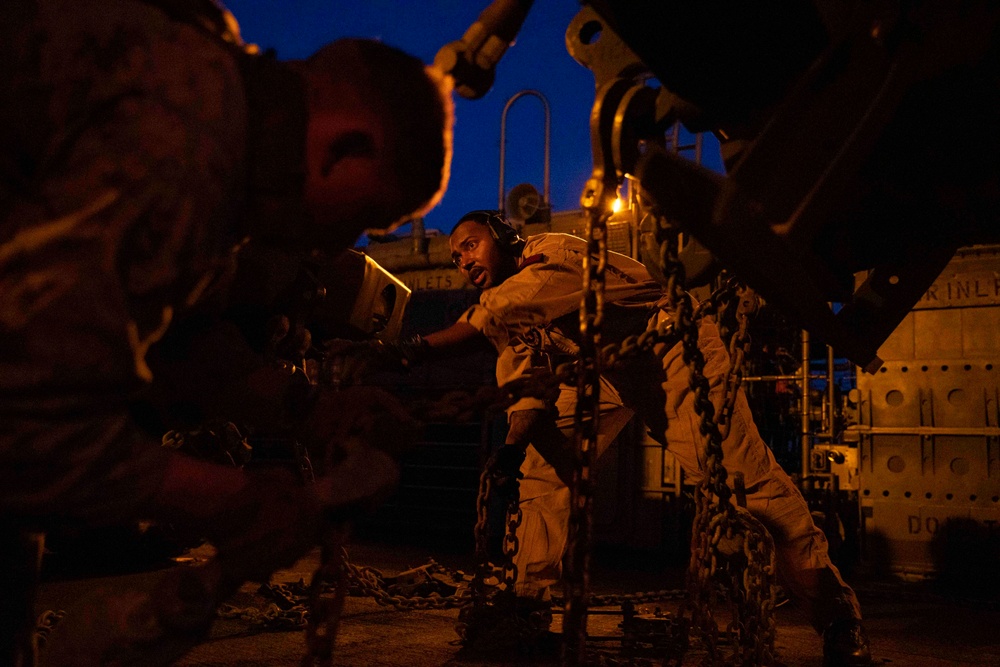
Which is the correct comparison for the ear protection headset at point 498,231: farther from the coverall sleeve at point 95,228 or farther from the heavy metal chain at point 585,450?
the coverall sleeve at point 95,228

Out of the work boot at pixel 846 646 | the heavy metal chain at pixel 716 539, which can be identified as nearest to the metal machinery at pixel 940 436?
the work boot at pixel 846 646

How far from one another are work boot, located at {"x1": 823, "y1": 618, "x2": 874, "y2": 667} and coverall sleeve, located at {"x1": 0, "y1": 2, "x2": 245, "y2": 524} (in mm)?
2789

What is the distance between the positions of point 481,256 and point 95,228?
9.78ft

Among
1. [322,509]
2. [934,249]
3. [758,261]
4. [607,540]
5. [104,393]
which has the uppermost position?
[934,249]

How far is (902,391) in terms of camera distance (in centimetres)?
629

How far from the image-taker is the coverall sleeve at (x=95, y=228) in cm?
101

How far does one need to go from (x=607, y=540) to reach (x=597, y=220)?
606 cm

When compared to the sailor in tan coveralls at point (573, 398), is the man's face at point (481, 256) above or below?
above

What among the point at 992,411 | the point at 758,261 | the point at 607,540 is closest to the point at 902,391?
the point at 992,411

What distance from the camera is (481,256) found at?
13.0ft

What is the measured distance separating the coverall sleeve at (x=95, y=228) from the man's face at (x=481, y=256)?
2.78 meters

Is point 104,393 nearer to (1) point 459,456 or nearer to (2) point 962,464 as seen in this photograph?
(2) point 962,464

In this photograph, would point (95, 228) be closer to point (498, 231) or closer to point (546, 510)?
point (498, 231)

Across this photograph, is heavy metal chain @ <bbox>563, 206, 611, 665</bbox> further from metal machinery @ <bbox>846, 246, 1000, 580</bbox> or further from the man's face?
metal machinery @ <bbox>846, 246, 1000, 580</bbox>
